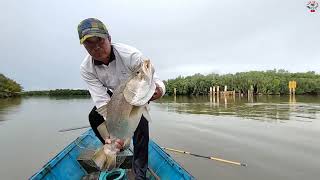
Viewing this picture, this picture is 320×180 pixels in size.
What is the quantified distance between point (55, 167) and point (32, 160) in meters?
5.55

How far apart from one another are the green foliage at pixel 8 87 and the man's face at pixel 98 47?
73346mm

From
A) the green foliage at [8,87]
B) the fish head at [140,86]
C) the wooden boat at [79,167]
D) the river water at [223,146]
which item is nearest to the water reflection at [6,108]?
the river water at [223,146]

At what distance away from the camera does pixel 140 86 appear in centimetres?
333

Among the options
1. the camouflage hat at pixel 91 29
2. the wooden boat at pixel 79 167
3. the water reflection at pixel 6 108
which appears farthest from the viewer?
the water reflection at pixel 6 108

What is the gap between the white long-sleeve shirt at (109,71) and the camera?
4.36 metres

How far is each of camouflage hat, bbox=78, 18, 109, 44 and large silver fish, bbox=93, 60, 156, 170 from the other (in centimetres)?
68

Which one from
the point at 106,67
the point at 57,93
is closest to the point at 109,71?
the point at 106,67

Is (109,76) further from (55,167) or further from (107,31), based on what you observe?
(55,167)

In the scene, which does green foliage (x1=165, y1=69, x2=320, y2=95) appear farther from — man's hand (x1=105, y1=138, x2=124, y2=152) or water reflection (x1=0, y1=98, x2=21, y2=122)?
man's hand (x1=105, y1=138, x2=124, y2=152)

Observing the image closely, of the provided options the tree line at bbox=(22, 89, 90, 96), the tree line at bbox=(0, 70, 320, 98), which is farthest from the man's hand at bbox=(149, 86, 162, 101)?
the tree line at bbox=(22, 89, 90, 96)

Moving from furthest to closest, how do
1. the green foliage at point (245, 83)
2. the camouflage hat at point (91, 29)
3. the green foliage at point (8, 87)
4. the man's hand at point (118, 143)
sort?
1. the green foliage at point (8, 87)
2. the green foliage at point (245, 83)
3. the camouflage hat at point (91, 29)
4. the man's hand at point (118, 143)

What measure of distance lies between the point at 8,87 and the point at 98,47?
76.7 m

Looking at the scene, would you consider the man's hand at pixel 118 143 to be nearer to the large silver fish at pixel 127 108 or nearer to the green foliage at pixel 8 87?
the large silver fish at pixel 127 108

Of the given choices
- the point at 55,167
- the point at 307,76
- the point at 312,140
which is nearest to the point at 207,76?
the point at 307,76
